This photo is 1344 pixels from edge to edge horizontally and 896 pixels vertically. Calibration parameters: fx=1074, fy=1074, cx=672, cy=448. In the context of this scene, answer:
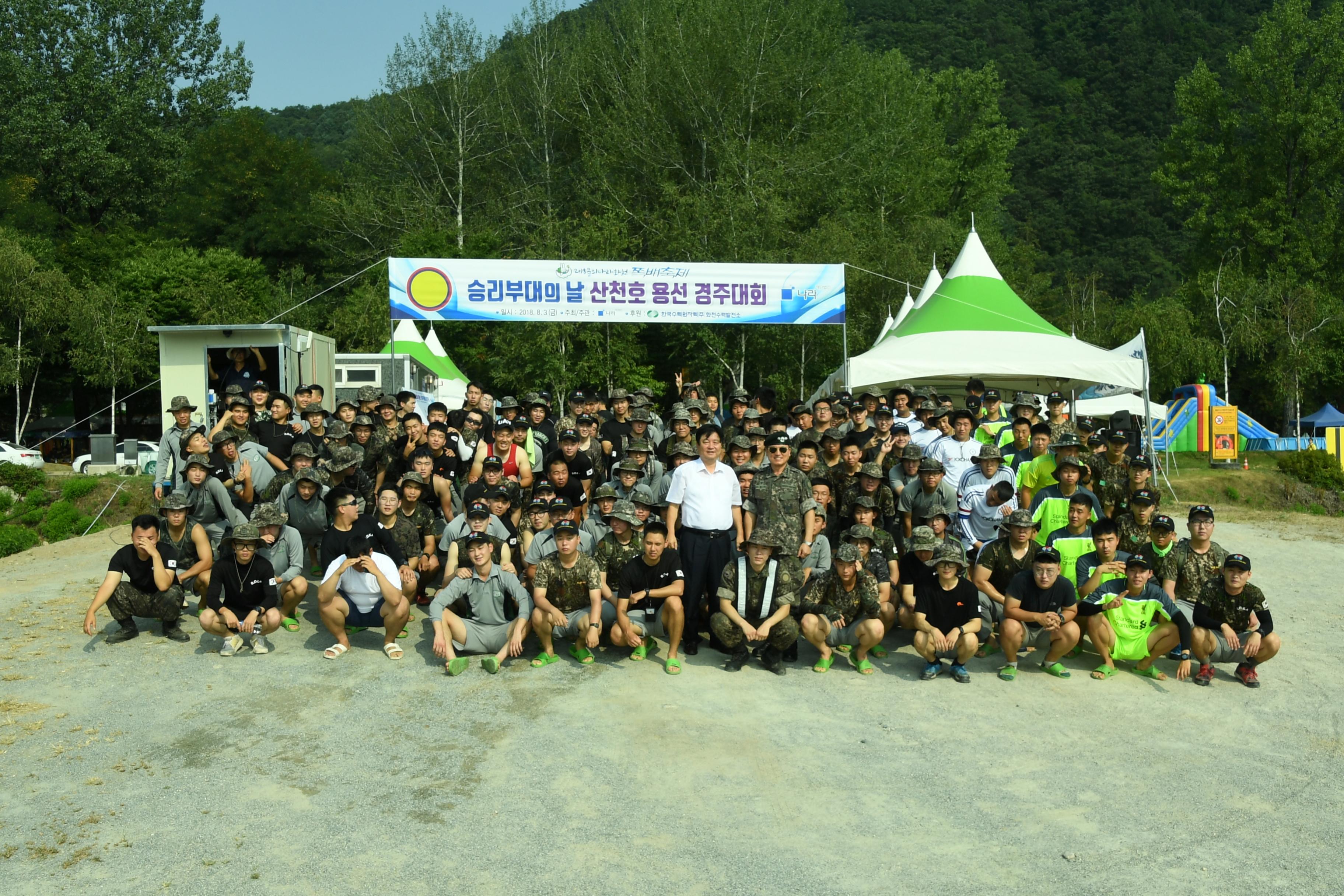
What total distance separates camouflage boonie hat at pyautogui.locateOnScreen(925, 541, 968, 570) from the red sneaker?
195 centimetres

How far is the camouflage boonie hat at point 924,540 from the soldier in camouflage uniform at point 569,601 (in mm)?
2142

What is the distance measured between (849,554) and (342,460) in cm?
414

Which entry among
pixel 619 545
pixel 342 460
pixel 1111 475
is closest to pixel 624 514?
pixel 619 545

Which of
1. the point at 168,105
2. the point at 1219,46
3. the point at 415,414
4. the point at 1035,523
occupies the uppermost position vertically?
the point at 1219,46

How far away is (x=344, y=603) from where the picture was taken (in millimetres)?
7551

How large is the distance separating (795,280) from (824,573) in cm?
763

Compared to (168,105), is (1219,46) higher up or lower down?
higher up

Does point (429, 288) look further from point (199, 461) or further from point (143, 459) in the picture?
point (143, 459)

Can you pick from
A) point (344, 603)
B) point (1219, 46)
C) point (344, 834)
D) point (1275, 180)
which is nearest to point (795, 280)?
point (344, 603)

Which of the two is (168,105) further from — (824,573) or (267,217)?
(824,573)

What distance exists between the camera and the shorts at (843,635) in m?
7.43

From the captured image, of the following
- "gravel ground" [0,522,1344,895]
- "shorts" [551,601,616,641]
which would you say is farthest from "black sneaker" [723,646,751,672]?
"shorts" [551,601,616,641]

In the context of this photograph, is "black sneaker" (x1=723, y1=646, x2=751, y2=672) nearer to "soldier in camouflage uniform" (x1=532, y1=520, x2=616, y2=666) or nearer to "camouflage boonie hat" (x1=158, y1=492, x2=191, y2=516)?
"soldier in camouflage uniform" (x1=532, y1=520, x2=616, y2=666)

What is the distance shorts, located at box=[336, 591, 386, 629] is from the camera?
7.80 meters
